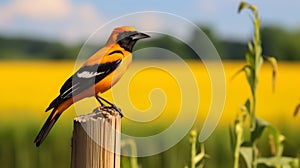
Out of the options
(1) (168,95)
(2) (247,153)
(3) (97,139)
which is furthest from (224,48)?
(3) (97,139)

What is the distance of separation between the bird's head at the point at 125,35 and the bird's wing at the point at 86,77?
5cm

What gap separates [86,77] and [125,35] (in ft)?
0.45

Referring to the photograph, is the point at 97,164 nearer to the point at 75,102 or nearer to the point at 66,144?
the point at 75,102

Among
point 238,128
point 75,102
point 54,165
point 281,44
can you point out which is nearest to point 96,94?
point 75,102

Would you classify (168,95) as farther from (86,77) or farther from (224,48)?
(224,48)

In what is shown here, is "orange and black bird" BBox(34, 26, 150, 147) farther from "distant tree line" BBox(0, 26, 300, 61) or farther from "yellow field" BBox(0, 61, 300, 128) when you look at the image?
"distant tree line" BBox(0, 26, 300, 61)

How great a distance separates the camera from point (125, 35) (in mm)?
1629

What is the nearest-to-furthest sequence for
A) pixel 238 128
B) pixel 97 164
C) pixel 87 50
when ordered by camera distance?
pixel 87 50 < pixel 97 164 < pixel 238 128

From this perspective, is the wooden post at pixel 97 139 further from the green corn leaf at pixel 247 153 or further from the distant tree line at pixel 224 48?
the distant tree line at pixel 224 48

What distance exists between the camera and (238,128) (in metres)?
2.60

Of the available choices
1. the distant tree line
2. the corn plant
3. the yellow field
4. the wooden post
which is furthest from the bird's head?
the distant tree line

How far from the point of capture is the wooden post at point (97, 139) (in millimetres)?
1784

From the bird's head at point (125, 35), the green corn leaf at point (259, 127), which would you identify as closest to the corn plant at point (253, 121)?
the green corn leaf at point (259, 127)

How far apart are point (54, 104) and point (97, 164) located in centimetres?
21
